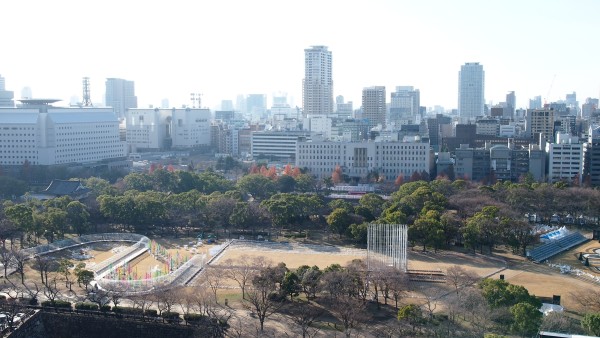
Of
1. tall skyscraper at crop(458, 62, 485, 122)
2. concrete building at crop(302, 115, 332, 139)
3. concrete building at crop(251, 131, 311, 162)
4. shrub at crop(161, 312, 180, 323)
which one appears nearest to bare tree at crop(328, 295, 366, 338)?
shrub at crop(161, 312, 180, 323)

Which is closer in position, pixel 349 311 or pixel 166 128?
pixel 349 311

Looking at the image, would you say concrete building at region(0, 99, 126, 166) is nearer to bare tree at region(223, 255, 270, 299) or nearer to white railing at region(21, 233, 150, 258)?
white railing at region(21, 233, 150, 258)

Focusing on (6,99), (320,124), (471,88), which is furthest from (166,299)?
(471,88)

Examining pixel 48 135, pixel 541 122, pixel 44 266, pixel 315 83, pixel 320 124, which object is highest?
pixel 315 83

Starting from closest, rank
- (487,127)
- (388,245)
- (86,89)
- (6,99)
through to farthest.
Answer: (388,245)
(487,127)
(86,89)
(6,99)

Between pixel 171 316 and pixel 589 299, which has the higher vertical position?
pixel 589 299

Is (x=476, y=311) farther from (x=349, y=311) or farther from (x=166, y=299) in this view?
(x=166, y=299)
